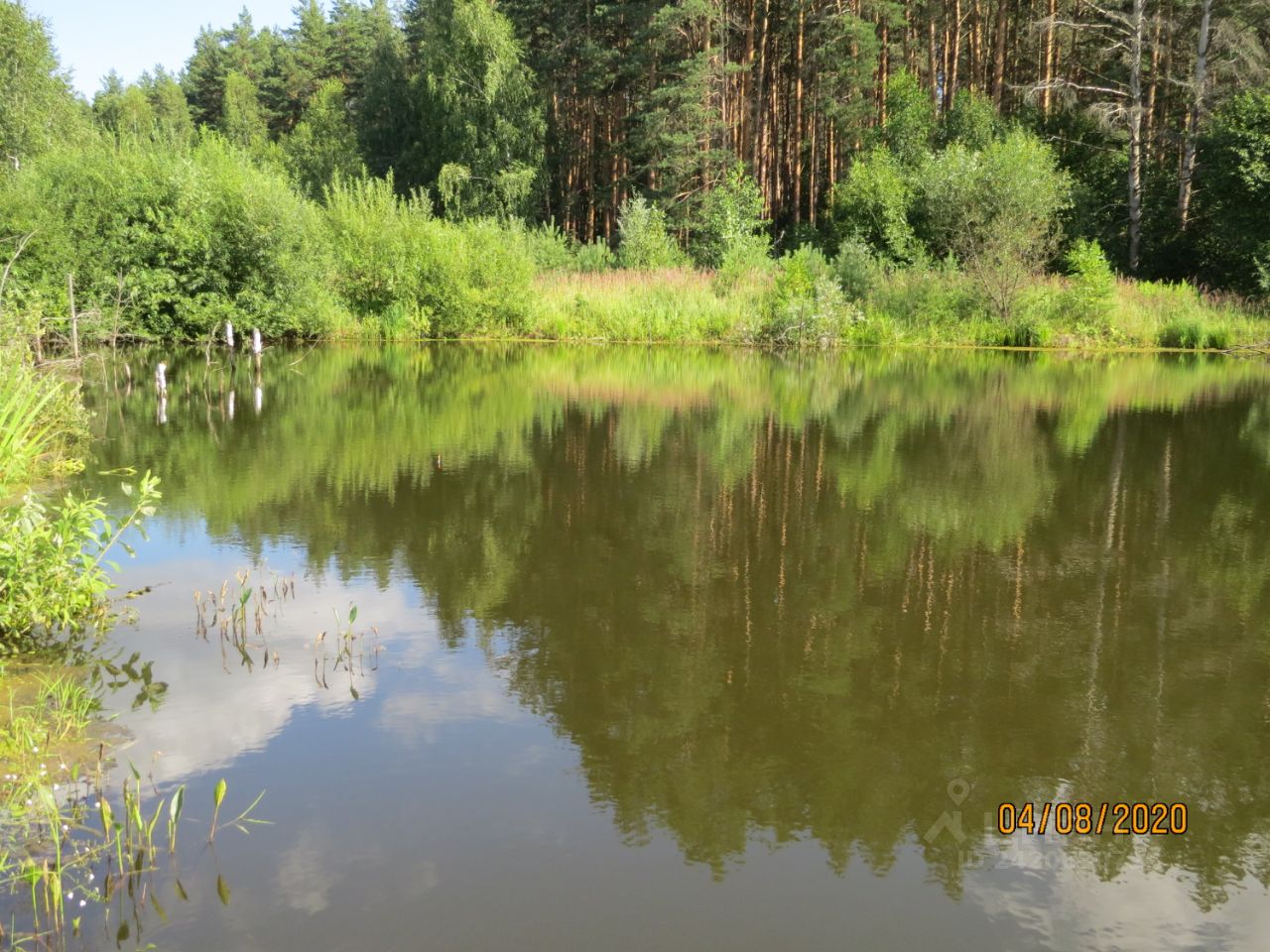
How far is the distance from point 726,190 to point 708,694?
34.2 m

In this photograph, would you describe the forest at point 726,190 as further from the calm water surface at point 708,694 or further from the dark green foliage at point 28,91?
the calm water surface at point 708,694

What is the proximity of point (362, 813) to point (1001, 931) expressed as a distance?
2434 millimetres

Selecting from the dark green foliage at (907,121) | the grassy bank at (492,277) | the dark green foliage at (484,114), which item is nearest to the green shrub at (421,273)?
the grassy bank at (492,277)

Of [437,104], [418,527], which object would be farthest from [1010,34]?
[418,527]

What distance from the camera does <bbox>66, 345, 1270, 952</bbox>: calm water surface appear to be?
147 inches

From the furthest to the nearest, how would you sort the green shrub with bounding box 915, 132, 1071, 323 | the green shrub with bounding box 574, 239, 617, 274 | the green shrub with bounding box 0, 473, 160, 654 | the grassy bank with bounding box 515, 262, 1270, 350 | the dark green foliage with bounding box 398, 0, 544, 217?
the dark green foliage with bounding box 398, 0, 544, 217 < the green shrub with bounding box 574, 239, 617, 274 < the green shrub with bounding box 915, 132, 1071, 323 < the grassy bank with bounding box 515, 262, 1270, 350 < the green shrub with bounding box 0, 473, 160, 654

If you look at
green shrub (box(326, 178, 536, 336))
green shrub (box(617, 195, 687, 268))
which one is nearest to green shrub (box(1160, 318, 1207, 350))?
green shrub (box(617, 195, 687, 268))

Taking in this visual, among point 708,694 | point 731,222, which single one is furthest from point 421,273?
point 708,694

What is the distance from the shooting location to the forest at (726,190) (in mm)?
26562

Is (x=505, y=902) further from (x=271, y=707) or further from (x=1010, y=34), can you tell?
(x=1010, y=34)

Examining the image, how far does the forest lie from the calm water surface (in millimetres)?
7759

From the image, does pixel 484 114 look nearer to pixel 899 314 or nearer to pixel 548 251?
pixel 548 251

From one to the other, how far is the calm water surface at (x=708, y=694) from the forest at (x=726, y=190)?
7.76 metres

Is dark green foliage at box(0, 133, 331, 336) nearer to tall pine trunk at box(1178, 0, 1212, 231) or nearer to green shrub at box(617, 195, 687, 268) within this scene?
green shrub at box(617, 195, 687, 268)
